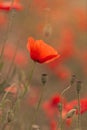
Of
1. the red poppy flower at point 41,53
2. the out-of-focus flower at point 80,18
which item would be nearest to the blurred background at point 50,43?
the out-of-focus flower at point 80,18

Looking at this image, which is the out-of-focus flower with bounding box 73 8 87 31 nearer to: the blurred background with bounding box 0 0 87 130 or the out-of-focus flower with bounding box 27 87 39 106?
the blurred background with bounding box 0 0 87 130

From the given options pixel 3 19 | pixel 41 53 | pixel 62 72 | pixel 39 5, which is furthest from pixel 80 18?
pixel 41 53

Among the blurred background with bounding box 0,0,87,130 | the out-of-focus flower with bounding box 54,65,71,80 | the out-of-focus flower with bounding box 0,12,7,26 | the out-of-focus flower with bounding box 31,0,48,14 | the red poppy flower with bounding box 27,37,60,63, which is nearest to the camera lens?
the red poppy flower with bounding box 27,37,60,63

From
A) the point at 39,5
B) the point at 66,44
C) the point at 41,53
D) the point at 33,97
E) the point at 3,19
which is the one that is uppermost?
the point at 39,5

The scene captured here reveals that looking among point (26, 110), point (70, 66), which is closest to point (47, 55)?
point (26, 110)

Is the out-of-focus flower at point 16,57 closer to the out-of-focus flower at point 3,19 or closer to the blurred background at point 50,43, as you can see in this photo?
the blurred background at point 50,43

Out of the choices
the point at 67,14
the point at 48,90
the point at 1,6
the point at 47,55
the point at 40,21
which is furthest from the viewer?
the point at 67,14

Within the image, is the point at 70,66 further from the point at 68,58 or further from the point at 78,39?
the point at 78,39

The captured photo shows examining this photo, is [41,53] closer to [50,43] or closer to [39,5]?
[50,43]

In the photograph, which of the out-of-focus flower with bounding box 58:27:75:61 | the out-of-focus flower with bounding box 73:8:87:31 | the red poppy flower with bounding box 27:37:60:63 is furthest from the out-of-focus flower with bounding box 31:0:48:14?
the red poppy flower with bounding box 27:37:60:63
